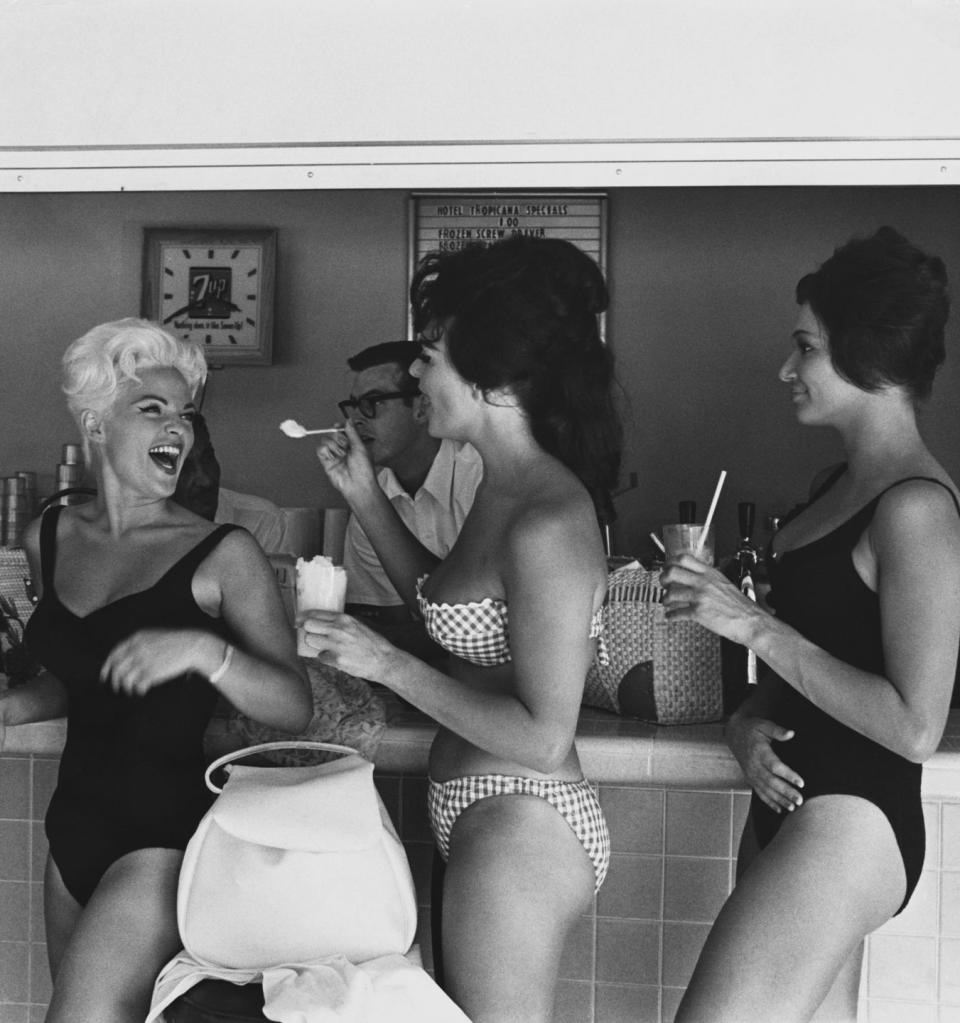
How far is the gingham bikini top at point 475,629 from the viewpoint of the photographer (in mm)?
1860

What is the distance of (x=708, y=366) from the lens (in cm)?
507

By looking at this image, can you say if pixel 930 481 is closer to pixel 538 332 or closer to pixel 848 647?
pixel 848 647

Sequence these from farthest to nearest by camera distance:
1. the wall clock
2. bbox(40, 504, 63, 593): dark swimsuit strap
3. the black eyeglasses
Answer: the wall clock, the black eyeglasses, bbox(40, 504, 63, 593): dark swimsuit strap

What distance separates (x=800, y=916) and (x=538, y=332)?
3.06 ft

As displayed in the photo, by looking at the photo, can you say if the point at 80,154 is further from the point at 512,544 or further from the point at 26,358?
the point at 26,358

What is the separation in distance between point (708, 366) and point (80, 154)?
278cm

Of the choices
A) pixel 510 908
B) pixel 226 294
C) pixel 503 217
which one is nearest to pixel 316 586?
pixel 510 908

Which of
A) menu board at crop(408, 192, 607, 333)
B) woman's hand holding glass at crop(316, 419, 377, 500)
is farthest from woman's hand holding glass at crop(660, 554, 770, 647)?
menu board at crop(408, 192, 607, 333)

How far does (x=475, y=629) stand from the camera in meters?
1.87

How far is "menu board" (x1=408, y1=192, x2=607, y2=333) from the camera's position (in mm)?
4984

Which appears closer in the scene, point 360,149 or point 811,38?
point 811,38

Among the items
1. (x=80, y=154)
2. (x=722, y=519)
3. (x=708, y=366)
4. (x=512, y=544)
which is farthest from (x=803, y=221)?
(x=512, y=544)

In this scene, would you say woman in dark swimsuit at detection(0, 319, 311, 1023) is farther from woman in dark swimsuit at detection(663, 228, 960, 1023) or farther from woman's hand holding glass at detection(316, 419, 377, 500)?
woman in dark swimsuit at detection(663, 228, 960, 1023)

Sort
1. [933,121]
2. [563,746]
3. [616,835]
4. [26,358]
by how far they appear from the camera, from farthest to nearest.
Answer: [26,358] < [933,121] < [616,835] < [563,746]
